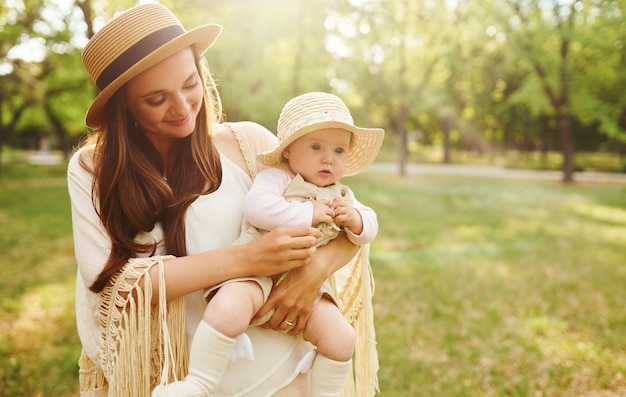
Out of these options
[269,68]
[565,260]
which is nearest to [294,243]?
[565,260]

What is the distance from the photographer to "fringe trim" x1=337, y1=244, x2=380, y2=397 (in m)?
2.22

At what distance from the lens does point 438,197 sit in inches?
613

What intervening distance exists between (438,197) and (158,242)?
47.6ft

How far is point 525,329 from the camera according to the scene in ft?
17.3

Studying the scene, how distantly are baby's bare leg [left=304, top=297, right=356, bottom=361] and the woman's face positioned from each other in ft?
2.67

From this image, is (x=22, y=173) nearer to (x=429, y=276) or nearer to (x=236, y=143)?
(x=429, y=276)

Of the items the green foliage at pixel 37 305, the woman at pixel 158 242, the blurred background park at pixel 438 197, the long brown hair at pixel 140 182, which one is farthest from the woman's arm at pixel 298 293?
the green foliage at pixel 37 305

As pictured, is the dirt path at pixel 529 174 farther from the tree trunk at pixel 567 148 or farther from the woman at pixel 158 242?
the woman at pixel 158 242

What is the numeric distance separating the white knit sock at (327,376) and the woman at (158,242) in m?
0.10

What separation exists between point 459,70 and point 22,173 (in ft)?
74.6

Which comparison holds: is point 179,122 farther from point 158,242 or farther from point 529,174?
point 529,174

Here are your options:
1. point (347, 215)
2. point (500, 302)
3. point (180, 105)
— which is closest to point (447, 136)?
point (500, 302)

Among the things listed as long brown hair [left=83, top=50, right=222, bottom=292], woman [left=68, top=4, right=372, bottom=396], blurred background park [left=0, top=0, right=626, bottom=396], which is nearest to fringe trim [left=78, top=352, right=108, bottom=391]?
woman [left=68, top=4, right=372, bottom=396]

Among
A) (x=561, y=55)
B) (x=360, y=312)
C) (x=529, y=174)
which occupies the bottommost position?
(x=529, y=174)
